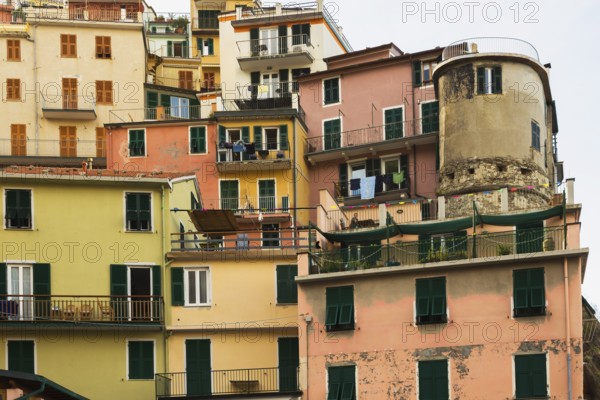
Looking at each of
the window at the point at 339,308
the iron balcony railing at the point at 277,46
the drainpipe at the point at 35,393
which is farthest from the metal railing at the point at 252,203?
the drainpipe at the point at 35,393

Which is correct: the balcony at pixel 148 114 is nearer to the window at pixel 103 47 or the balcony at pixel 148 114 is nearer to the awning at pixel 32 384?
the window at pixel 103 47

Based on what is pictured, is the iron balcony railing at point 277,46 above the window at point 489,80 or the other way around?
above

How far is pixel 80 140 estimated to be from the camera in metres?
96.8

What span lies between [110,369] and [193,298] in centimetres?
514

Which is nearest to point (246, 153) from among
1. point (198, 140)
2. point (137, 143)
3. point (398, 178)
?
point (198, 140)

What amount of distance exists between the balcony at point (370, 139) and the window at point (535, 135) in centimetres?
847

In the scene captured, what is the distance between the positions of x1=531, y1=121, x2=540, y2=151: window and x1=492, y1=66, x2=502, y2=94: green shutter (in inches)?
104

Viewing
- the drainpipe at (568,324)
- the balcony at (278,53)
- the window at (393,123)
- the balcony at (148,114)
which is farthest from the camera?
the balcony at (278,53)

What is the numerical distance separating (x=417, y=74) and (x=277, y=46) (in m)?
14.8

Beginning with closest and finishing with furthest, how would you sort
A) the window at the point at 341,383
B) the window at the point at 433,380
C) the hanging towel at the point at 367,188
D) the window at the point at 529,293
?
the window at the point at 529,293, the window at the point at 433,380, the window at the point at 341,383, the hanging towel at the point at 367,188

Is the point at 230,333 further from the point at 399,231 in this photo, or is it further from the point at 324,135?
the point at 324,135

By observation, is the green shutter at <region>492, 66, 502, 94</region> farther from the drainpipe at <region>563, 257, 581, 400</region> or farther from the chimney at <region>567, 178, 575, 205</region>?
the drainpipe at <region>563, 257, 581, 400</region>

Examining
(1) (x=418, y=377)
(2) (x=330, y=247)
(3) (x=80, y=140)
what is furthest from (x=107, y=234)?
(3) (x=80, y=140)

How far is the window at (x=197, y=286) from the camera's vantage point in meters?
65.1
